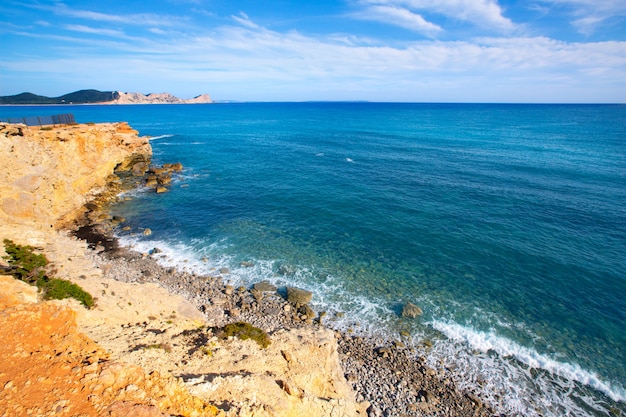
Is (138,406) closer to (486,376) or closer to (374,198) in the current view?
(486,376)

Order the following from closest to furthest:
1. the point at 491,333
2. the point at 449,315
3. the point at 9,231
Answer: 1. the point at 491,333
2. the point at 449,315
3. the point at 9,231

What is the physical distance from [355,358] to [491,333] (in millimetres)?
13021

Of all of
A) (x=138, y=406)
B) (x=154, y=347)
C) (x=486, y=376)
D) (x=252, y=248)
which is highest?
(x=138, y=406)

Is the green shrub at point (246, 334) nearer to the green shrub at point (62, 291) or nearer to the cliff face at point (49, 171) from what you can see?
the green shrub at point (62, 291)

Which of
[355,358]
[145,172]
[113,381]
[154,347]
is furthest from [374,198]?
[145,172]

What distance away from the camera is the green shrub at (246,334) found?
67.1 ft

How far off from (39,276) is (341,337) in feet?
85.3

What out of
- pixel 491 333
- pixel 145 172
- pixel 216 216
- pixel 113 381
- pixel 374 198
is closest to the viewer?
pixel 113 381

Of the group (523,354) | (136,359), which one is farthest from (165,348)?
(523,354)

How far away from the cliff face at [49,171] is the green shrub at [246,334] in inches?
1404

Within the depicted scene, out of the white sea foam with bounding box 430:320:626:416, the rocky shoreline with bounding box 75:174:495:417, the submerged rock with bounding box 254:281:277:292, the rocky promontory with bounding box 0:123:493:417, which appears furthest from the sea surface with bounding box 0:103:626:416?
the rocky promontory with bounding box 0:123:493:417

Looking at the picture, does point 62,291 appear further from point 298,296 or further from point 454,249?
point 454,249

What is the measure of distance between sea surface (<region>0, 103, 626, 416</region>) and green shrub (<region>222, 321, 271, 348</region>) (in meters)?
9.07

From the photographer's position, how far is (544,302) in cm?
3012
